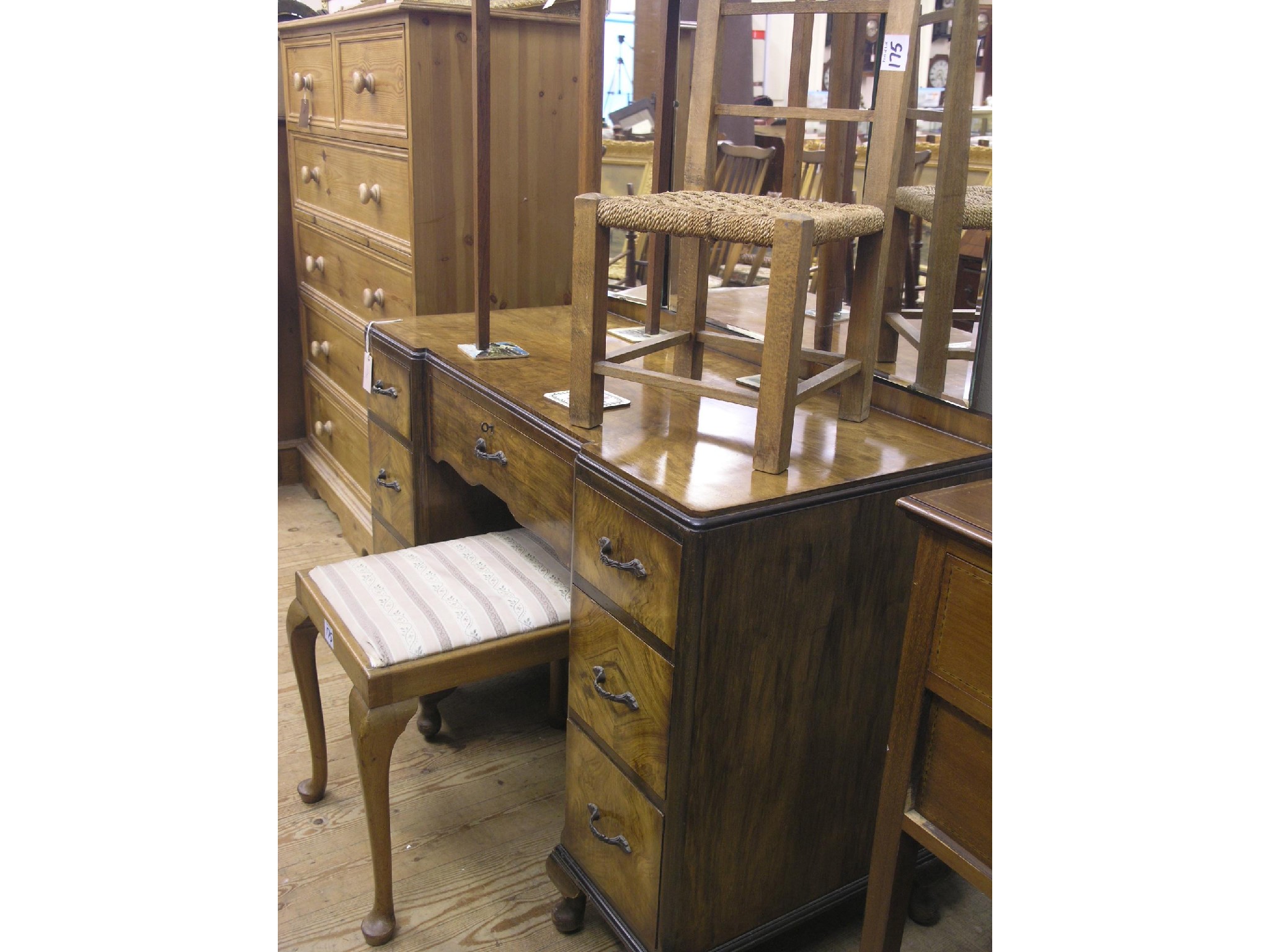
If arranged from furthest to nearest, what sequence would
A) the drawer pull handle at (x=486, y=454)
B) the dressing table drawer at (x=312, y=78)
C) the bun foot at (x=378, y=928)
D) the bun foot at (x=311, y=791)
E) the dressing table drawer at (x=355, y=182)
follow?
1. the dressing table drawer at (x=312, y=78)
2. the dressing table drawer at (x=355, y=182)
3. the bun foot at (x=311, y=791)
4. the drawer pull handle at (x=486, y=454)
5. the bun foot at (x=378, y=928)

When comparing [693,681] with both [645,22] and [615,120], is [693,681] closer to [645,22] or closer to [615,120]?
[615,120]

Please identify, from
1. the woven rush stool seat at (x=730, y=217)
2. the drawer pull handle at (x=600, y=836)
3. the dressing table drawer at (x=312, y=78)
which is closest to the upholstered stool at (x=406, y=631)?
the drawer pull handle at (x=600, y=836)

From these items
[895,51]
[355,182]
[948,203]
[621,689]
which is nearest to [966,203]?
[948,203]

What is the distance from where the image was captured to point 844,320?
1.86 meters

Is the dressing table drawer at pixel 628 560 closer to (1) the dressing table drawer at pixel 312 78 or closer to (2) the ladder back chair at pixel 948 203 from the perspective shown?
(2) the ladder back chair at pixel 948 203

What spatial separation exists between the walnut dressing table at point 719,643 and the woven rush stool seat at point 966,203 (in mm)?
288

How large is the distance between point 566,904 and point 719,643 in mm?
637

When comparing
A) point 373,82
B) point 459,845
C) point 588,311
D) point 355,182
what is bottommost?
point 459,845

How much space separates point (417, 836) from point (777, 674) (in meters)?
0.86

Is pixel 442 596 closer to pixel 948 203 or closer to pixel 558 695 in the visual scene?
pixel 558 695

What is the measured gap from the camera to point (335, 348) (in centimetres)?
289

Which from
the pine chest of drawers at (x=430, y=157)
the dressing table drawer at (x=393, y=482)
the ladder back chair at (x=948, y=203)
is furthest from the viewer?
the pine chest of drawers at (x=430, y=157)

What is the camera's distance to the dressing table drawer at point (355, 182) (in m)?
2.30

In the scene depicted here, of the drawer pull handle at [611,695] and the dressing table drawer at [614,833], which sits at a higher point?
the drawer pull handle at [611,695]
